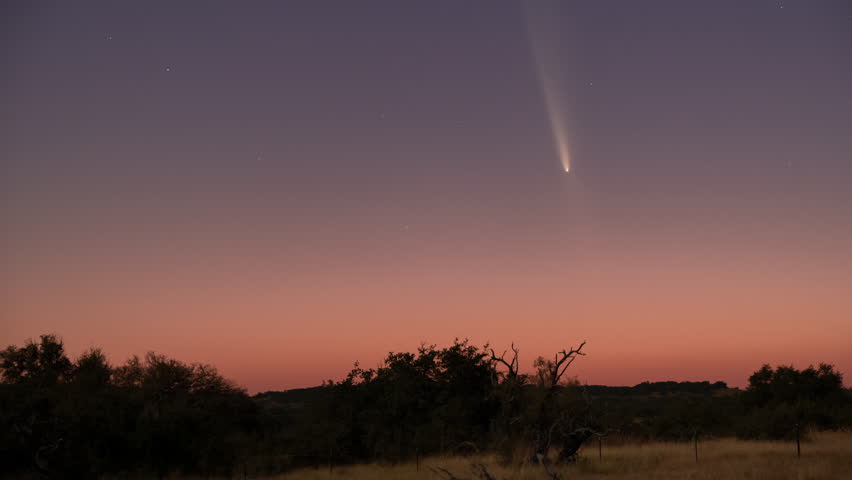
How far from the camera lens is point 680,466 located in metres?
24.2

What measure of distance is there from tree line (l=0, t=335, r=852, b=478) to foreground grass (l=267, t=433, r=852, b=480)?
4.75 feet

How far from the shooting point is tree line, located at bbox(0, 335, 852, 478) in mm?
25594

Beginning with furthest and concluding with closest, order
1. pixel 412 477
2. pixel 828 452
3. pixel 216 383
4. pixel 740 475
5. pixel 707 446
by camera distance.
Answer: pixel 216 383
pixel 707 446
pixel 828 452
pixel 412 477
pixel 740 475

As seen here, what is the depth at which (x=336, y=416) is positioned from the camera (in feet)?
127

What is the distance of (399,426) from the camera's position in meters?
37.3

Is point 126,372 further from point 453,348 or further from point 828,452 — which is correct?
point 828,452

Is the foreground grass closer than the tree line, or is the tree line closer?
the foreground grass

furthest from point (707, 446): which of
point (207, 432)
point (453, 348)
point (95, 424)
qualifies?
point (95, 424)

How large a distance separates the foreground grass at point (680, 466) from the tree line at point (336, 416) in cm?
145

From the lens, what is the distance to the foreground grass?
818 inches

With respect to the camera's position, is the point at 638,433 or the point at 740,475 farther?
the point at 638,433

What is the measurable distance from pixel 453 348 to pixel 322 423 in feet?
32.4

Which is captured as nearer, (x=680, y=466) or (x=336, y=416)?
(x=680, y=466)

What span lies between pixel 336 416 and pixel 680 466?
71.3ft
